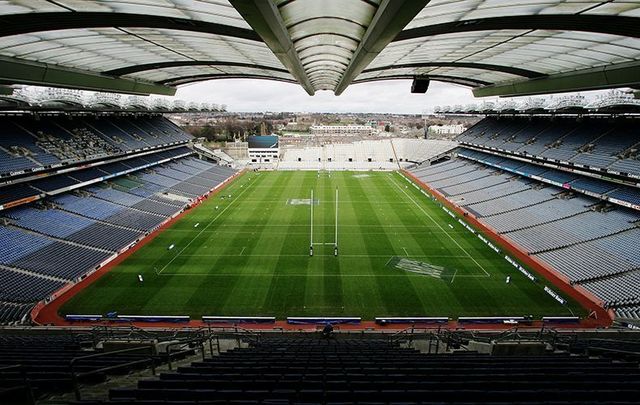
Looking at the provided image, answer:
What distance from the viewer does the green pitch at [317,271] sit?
22.7m

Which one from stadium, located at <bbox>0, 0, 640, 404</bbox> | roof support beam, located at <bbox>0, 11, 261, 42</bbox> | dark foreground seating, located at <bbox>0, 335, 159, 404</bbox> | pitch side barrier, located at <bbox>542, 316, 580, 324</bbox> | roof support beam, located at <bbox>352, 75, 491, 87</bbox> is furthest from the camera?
roof support beam, located at <bbox>352, 75, 491, 87</bbox>

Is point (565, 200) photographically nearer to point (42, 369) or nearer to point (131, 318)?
point (131, 318)

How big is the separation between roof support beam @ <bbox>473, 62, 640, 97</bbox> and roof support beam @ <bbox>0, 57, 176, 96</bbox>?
1182 inches

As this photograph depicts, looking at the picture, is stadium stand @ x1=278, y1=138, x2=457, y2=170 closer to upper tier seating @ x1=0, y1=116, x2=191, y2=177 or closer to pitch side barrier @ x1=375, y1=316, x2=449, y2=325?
upper tier seating @ x1=0, y1=116, x2=191, y2=177

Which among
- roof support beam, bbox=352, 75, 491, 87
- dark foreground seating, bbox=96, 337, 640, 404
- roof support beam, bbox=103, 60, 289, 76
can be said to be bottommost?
dark foreground seating, bbox=96, 337, 640, 404

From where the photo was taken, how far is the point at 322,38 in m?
13.0

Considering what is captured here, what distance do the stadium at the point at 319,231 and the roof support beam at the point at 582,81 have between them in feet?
0.59

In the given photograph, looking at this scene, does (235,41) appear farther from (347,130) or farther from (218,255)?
(347,130)

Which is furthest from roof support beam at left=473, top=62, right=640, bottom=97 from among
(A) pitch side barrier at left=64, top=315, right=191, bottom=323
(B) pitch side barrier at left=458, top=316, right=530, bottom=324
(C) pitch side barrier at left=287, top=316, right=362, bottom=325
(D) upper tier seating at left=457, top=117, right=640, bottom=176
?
(A) pitch side barrier at left=64, top=315, right=191, bottom=323

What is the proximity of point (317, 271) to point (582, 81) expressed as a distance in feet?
70.0

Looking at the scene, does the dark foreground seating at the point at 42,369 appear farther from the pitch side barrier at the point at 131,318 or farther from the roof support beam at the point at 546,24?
the roof support beam at the point at 546,24

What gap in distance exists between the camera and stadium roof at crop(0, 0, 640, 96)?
10040 millimetres

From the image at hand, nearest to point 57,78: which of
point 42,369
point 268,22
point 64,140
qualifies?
point 268,22

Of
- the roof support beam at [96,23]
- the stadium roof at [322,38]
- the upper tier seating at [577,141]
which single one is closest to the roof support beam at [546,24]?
the stadium roof at [322,38]
